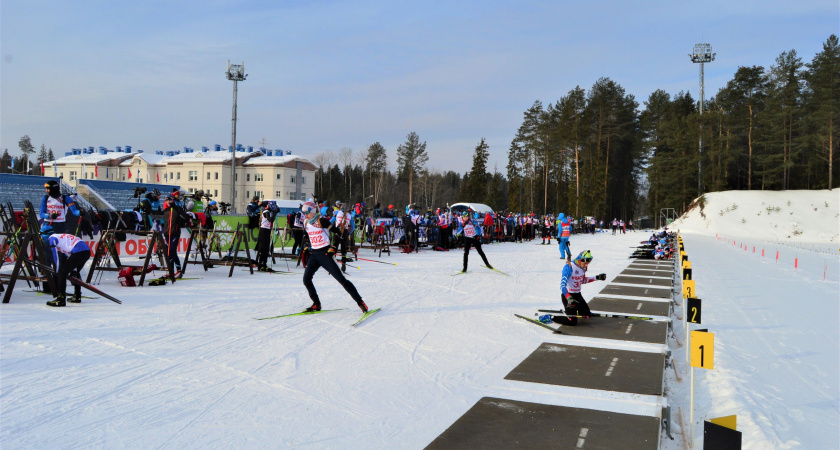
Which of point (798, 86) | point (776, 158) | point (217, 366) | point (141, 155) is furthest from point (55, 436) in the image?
point (141, 155)

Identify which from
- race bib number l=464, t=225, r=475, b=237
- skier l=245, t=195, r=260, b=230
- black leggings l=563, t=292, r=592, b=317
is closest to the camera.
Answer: black leggings l=563, t=292, r=592, b=317

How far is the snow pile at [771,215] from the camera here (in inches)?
2062

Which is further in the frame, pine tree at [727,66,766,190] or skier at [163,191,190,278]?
pine tree at [727,66,766,190]

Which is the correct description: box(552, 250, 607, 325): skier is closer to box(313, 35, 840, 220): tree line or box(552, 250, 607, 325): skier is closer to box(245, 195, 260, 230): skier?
box(245, 195, 260, 230): skier

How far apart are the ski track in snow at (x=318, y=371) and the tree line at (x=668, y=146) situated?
5469 centimetres

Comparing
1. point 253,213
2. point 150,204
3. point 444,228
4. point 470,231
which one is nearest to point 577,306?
point 470,231

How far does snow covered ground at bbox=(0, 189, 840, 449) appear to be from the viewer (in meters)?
4.43

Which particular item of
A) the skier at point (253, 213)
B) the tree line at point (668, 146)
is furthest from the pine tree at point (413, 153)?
the skier at point (253, 213)

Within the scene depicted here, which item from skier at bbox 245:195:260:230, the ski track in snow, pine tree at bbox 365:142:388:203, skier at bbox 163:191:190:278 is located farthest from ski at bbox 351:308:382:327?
pine tree at bbox 365:142:388:203

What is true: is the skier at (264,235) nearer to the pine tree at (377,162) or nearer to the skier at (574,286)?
the skier at (574,286)

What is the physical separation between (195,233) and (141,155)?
221ft

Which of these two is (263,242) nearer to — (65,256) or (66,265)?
(65,256)

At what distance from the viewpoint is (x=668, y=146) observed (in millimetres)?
71000

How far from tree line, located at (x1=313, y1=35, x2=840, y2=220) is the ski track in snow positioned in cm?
5469
